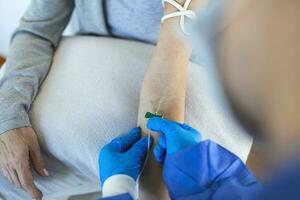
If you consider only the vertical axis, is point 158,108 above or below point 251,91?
below

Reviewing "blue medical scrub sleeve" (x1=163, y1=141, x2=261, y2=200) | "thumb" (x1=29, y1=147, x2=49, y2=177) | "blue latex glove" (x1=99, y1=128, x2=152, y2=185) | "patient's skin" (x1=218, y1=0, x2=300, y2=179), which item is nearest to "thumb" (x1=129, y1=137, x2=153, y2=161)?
"blue latex glove" (x1=99, y1=128, x2=152, y2=185)

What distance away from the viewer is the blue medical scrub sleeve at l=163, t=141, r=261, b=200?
2.43ft

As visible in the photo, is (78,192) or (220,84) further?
(78,192)

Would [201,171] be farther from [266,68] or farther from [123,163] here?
[266,68]

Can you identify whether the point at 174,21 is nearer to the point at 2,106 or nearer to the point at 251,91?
the point at 2,106

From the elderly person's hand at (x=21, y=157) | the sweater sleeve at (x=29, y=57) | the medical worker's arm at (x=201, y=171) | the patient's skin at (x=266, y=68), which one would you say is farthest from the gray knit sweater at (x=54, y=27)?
the patient's skin at (x=266, y=68)

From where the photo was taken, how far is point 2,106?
3.11 ft

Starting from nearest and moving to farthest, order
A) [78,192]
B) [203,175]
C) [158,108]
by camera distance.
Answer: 1. [203,175]
2. [158,108]
3. [78,192]

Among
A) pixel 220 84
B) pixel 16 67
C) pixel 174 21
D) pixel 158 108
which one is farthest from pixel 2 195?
pixel 220 84

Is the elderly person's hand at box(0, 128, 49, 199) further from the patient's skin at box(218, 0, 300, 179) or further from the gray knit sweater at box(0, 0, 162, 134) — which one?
the patient's skin at box(218, 0, 300, 179)

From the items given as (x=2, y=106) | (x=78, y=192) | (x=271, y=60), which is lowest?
(x=78, y=192)

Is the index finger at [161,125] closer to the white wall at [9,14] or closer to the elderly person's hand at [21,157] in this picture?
the elderly person's hand at [21,157]

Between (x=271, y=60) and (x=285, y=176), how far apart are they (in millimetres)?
115

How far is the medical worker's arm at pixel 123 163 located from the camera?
777mm
